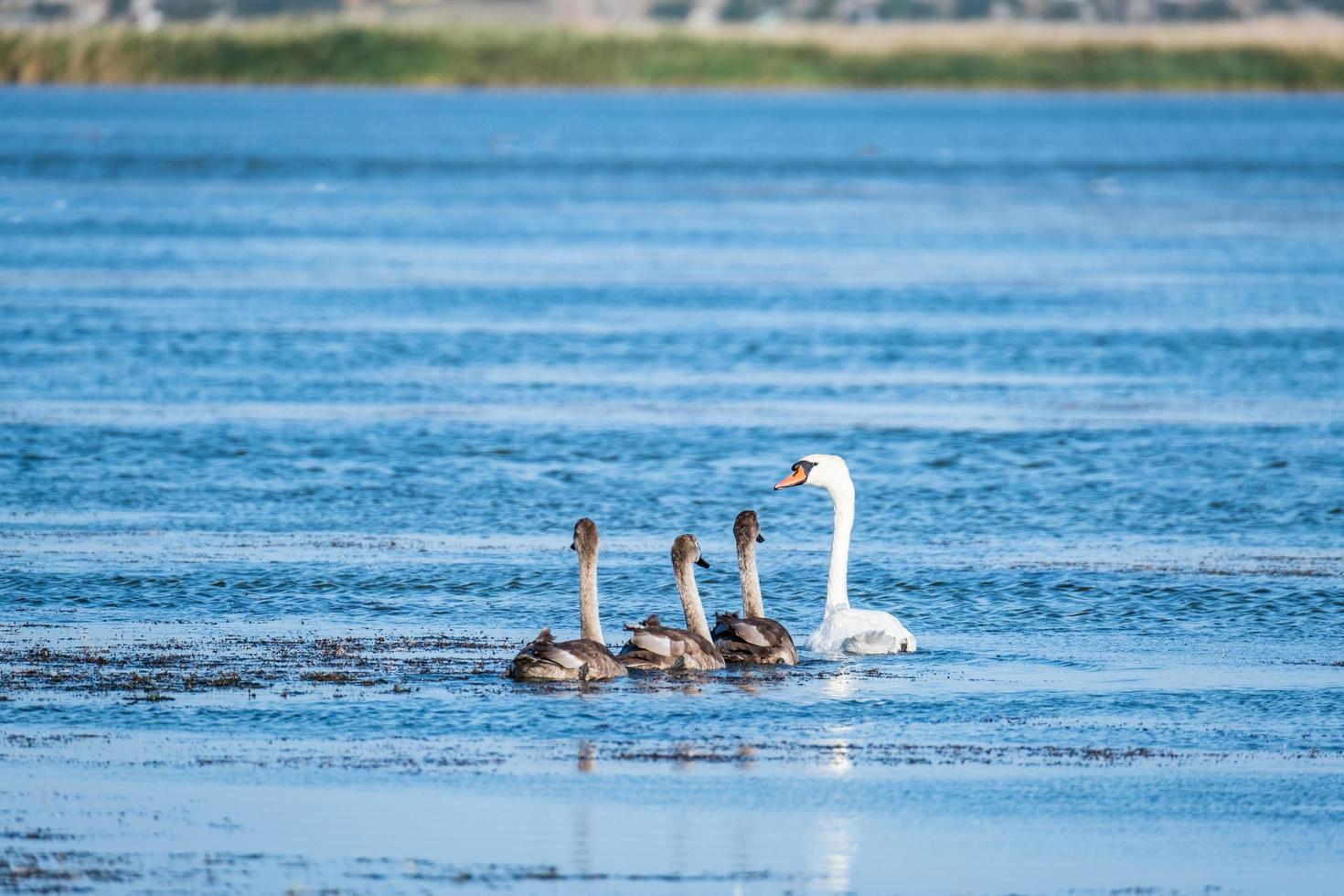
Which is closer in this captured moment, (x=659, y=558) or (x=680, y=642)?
(x=680, y=642)

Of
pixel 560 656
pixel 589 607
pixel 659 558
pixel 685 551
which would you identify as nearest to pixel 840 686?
pixel 685 551

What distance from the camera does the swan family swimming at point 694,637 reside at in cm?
1432

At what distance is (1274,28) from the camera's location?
15175 cm

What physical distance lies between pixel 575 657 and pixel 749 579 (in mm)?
2018

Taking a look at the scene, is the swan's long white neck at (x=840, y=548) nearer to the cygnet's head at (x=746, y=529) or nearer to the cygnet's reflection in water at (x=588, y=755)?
the cygnet's head at (x=746, y=529)

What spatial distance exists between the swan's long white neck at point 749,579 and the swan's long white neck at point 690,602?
1.76ft

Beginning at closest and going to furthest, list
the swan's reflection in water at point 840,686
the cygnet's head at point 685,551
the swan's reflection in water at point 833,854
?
the swan's reflection in water at point 833,854, the swan's reflection in water at point 840,686, the cygnet's head at point 685,551

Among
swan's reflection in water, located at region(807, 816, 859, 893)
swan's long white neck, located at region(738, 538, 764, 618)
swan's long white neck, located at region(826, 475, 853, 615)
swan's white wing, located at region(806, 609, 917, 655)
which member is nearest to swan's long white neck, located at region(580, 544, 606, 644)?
swan's long white neck, located at region(738, 538, 764, 618)

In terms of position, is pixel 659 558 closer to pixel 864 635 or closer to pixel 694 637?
Result: pixel 864 635

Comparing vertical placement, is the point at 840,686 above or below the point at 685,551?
below

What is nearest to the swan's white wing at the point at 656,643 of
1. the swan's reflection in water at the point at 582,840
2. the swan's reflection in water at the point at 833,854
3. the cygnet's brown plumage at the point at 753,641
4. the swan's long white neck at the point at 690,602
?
the swan's long white neck at the point at 690,602

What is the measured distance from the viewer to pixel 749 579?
52.3 ft

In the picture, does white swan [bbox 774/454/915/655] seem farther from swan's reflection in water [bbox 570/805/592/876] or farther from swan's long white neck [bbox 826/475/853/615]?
swan's reflection in water [bbox 570/805/592/876]

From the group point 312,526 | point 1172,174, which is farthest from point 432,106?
point 312,526
